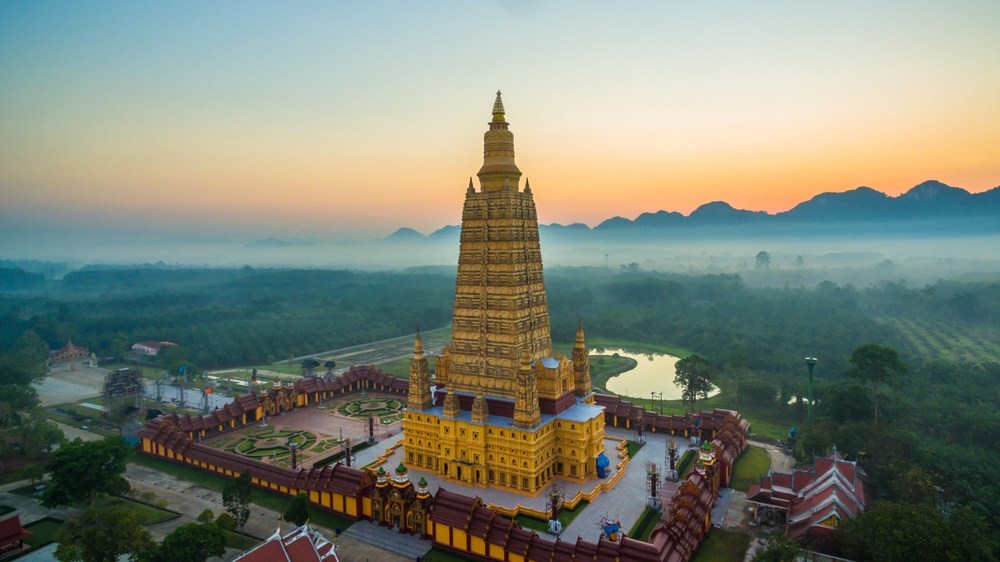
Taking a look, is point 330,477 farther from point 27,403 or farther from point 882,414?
point 882,414

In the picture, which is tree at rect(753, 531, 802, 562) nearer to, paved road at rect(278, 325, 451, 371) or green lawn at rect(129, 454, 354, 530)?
green lawn at rect(129, 454, 354, 530)

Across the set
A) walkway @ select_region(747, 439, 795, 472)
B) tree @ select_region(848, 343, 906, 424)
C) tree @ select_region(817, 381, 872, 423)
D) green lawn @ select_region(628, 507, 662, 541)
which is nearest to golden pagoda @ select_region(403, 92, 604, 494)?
green lawn @ select_region(628, 507, 662, 541)

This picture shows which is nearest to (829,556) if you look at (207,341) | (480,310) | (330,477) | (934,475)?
(934,475)

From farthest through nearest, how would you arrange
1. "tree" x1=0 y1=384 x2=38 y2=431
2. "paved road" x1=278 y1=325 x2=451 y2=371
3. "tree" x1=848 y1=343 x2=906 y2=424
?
"paved road" x1=278 y1=325 x2=451 y2=371
"tree" x1=848 y1=343 x2=906 y2=424
"tree" x1=0 y1=384 x2=38 y2=431

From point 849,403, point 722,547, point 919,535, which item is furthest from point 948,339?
point 722,547

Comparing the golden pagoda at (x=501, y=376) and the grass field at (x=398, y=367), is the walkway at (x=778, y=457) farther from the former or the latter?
the grass field at (x=398, y=367)

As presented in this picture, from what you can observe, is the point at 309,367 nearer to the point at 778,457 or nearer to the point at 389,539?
the point at 389,539
